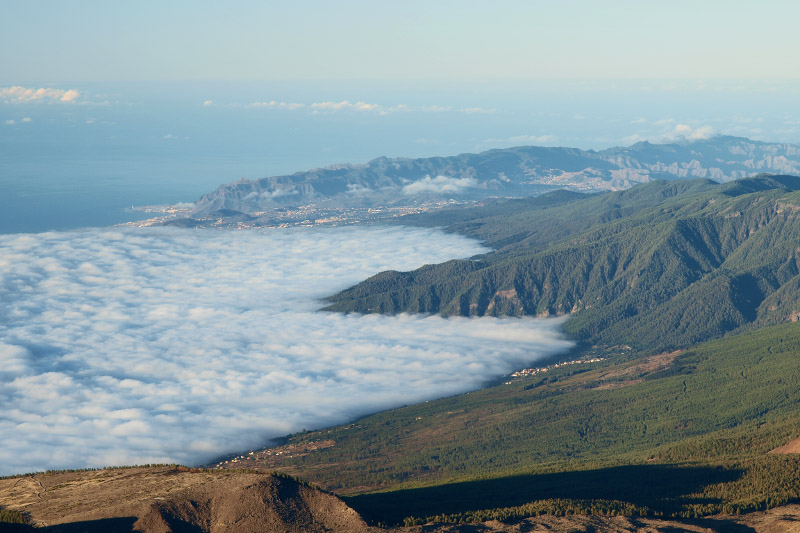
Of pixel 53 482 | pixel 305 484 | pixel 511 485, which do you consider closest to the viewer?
pixel 305 484

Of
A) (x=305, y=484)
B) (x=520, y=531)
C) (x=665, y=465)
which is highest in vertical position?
(x=305, y=484)

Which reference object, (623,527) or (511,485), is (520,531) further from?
(511,485)

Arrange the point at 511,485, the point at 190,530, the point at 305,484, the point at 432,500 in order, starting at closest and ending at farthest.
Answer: the point at 190,530 → the point at 305,484 → the point at 432,500 → the point at 511,485

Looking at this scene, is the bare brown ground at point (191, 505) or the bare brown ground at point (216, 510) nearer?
the bare brown ground at point (191, 505)

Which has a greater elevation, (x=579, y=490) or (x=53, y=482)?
(x=53, y=482)

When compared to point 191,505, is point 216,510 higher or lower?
lower

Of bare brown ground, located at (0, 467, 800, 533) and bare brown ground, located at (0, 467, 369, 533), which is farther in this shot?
bare brown ground, located at (0, 467, 800, 533)

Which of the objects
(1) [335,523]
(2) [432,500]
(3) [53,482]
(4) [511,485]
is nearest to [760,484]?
(4) [511,485]

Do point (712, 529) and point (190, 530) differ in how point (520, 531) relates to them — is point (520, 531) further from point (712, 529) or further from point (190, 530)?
point (190, 530)

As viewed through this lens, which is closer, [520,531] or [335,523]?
[335,523]
